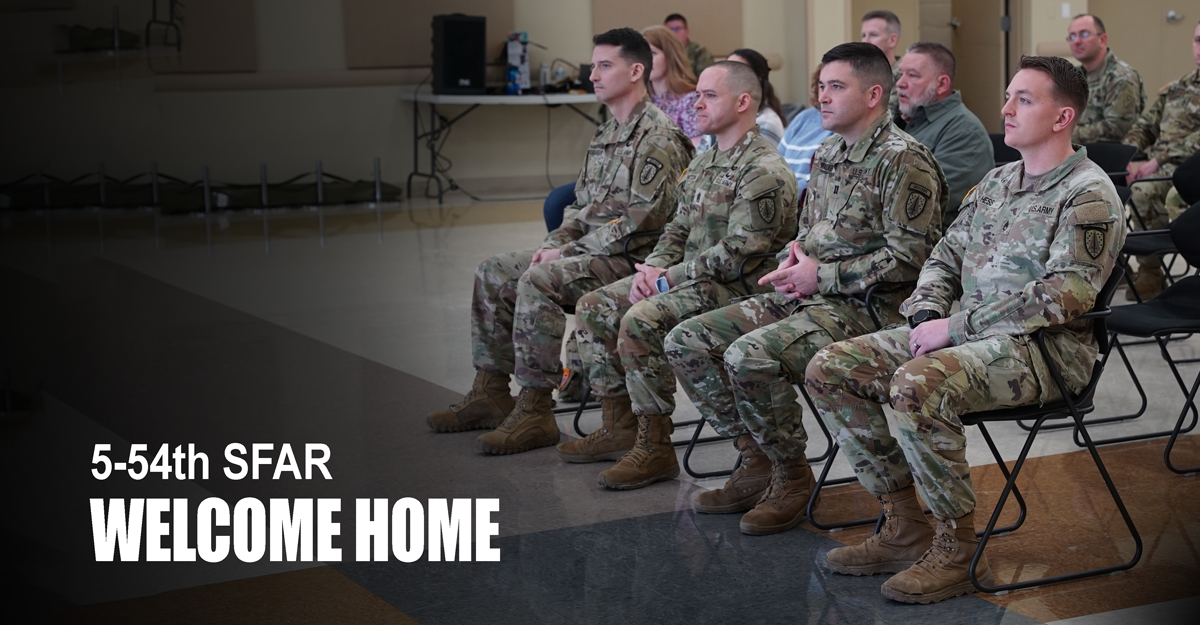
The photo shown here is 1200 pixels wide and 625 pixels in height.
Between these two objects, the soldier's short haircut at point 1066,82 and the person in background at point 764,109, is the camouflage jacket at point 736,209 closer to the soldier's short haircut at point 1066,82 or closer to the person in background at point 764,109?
the soldier's short haircut at point 1066,82

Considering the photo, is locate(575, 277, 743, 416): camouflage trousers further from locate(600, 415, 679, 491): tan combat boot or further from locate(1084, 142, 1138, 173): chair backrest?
locate(1084, 142, 1138, 173): chair backrest

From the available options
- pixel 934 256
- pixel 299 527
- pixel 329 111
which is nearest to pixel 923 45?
pixel 934 256

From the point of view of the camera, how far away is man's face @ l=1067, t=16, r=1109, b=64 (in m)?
6.37

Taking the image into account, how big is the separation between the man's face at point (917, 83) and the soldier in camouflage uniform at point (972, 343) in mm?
1557

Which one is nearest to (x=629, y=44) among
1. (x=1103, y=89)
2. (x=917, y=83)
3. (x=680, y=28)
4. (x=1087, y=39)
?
(x=917, y=83)

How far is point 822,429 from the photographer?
3850 mm

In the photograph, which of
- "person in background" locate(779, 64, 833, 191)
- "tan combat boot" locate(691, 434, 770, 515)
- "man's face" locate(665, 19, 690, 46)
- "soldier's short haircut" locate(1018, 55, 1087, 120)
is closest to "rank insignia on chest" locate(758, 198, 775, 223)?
"tan combat boot" locate(691, 434, 770, 515)

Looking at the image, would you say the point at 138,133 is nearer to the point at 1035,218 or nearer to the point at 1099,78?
the point at 1099,78

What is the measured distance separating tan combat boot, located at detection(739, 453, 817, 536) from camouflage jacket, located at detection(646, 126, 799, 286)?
66cm

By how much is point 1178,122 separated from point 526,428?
4.07 meters

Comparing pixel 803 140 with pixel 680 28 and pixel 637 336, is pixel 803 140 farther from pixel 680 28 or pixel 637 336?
pixel 680 28

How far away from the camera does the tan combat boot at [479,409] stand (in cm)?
412

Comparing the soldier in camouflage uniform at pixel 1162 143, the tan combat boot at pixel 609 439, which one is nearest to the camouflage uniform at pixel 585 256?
the tan combat boot at pixel 609 439

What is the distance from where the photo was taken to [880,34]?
551cm
